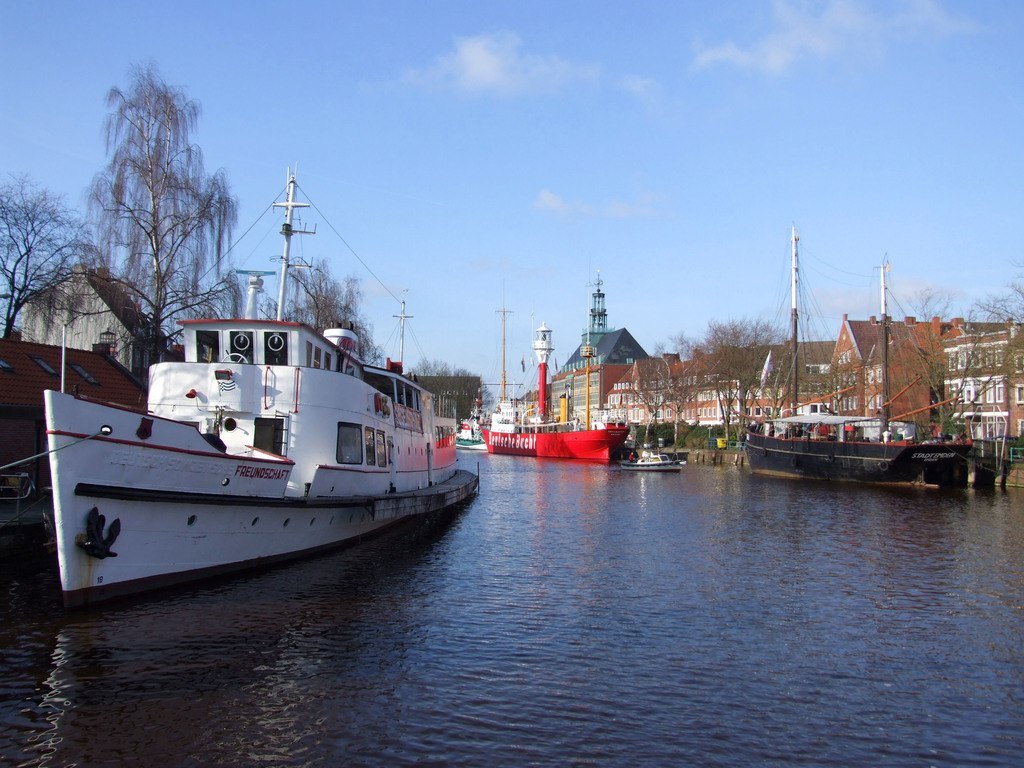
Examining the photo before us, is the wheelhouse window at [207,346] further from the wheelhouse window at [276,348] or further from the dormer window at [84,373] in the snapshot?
the dormer window at [84,373]

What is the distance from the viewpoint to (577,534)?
2516 cm

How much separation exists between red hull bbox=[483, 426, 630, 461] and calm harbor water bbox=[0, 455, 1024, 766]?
2098 inches

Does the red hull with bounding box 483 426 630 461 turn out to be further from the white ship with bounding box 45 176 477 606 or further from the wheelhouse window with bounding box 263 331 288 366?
the wheelhouse window with bounding box 263 331 288 366

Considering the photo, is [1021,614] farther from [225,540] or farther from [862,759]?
[225,540]

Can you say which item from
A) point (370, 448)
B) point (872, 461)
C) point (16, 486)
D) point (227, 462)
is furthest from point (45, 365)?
point (872, 461)

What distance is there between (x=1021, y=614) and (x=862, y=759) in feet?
27.6

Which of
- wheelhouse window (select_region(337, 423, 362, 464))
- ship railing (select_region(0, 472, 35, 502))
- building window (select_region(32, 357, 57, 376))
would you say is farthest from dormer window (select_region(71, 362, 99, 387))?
wheelhouse window (select_region(337, 423, 362, 464))

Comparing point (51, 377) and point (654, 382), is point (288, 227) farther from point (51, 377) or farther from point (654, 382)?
point (654, 382)

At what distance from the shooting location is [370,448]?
2058cm

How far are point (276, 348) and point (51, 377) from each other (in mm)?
9067

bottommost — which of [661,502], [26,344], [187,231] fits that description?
[661,502]

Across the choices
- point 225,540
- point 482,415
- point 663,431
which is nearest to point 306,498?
point 225,540

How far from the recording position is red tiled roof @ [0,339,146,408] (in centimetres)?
2108

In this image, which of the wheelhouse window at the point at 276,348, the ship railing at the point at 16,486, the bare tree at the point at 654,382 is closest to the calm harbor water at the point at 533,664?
the ship railing at the point at 16,486
